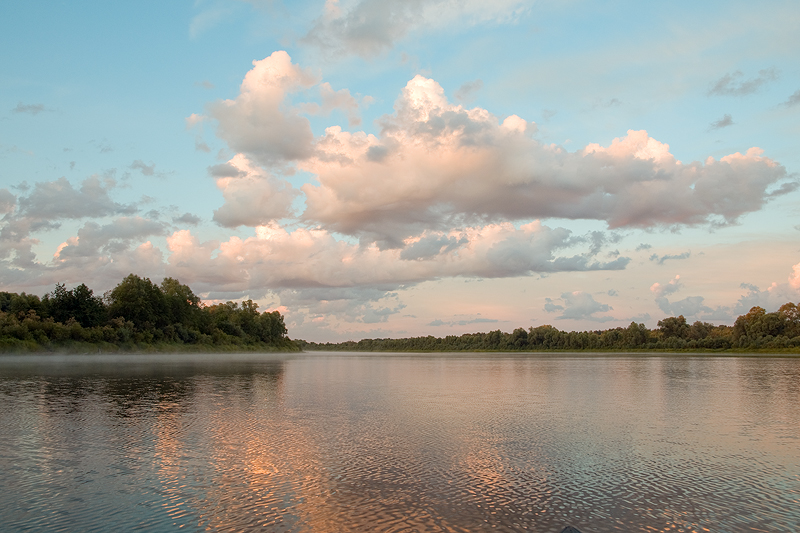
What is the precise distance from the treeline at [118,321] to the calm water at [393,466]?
71.5m

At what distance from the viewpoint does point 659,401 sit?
33.8 metres

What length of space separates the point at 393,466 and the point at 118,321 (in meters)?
114

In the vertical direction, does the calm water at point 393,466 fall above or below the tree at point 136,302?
below

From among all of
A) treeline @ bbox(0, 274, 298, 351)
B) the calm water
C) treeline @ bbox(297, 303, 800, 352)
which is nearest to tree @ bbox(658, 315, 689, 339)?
treeline @ bbox(297, 303, 800, 352)

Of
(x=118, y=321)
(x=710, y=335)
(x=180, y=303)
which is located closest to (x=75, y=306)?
(x=118, y=321)

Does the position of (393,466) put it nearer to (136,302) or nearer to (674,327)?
(136,302)

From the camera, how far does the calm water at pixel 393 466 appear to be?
38.2 feet

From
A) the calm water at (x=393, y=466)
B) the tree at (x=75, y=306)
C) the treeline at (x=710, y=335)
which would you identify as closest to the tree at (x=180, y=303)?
the tree at (x=75, y=306)

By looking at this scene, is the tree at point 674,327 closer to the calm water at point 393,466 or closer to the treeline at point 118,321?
the treeline at point 118,321

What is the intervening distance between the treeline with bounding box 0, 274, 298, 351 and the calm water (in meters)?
71.5

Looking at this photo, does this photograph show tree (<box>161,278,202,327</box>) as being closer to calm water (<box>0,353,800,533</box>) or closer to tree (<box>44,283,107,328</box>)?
tree (<box>44,283,107,328</box>)

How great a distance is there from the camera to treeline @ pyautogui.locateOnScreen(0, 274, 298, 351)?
300 ft

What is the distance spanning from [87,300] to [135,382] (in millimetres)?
75413

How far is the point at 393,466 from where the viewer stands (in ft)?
52.7
